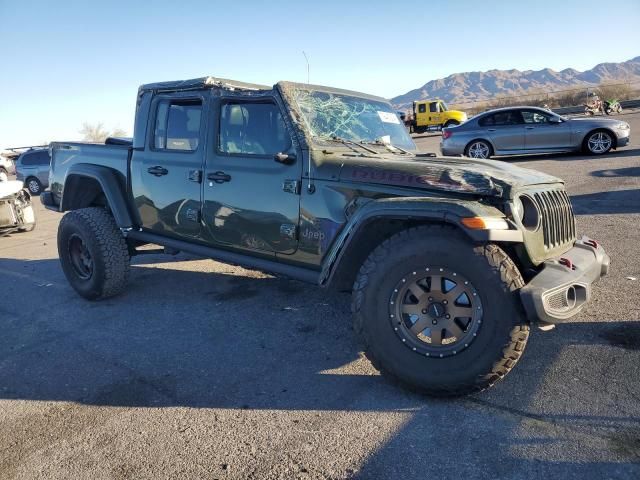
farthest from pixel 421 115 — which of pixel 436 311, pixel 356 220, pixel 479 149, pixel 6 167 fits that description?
pixel 436 311

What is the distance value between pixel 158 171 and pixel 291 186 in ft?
5.15

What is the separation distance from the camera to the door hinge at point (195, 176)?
4.13m

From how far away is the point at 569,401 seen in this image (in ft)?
8.93

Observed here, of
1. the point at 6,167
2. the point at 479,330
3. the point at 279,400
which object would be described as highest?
the point at 6,167

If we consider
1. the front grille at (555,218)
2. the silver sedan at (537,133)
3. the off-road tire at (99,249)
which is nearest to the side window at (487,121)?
the silver sedan at (537,133)

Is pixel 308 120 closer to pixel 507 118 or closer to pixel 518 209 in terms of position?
pixel 518 209

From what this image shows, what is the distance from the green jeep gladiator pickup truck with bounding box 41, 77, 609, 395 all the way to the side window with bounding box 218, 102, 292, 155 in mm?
12

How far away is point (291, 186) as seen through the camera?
3.55m

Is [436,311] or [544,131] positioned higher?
[544,131]

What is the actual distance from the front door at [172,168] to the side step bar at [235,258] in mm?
85

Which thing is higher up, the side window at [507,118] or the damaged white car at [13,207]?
the side window at [507,118]

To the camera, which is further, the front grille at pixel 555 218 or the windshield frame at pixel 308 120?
the windshield frame at pixel 308 120

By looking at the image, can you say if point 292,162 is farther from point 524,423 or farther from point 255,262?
point 524,423

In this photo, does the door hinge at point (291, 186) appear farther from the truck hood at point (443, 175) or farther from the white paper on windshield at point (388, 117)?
the white paper on windshield at point (388, 117)
